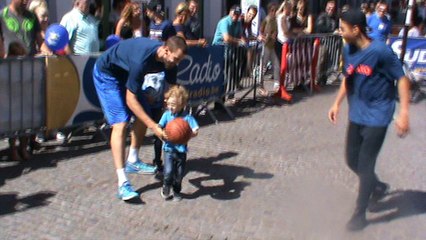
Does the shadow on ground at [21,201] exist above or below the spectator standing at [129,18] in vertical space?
below

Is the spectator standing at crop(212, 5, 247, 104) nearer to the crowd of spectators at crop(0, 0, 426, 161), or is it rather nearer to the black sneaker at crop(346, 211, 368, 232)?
the crowd of spectators at crop(0, 0, 426, 161)

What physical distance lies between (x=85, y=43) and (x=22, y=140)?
1.64 m

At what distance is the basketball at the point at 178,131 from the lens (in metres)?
4.81

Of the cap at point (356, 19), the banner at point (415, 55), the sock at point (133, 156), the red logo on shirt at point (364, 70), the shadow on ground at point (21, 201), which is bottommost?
the shadow on ground at point (21, 201)

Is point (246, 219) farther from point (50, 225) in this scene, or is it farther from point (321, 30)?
point (321, 30)

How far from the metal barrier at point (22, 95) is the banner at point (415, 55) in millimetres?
7610

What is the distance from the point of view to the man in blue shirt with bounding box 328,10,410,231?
447cm

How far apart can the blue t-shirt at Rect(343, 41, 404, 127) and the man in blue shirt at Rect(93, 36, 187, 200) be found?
1.41 meters

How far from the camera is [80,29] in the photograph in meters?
7.24

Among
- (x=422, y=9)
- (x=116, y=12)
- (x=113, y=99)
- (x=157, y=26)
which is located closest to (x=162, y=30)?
(x=157, y=26)

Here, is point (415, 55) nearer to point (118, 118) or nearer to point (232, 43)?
point (232, 43)

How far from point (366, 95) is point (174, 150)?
1.76 metres

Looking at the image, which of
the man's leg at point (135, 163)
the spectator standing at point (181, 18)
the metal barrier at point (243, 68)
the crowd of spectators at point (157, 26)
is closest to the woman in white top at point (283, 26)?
the crowd of spectators at point (157, 26)

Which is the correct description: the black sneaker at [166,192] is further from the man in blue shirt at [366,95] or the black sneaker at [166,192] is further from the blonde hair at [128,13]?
the blonde hair at [128,13]
